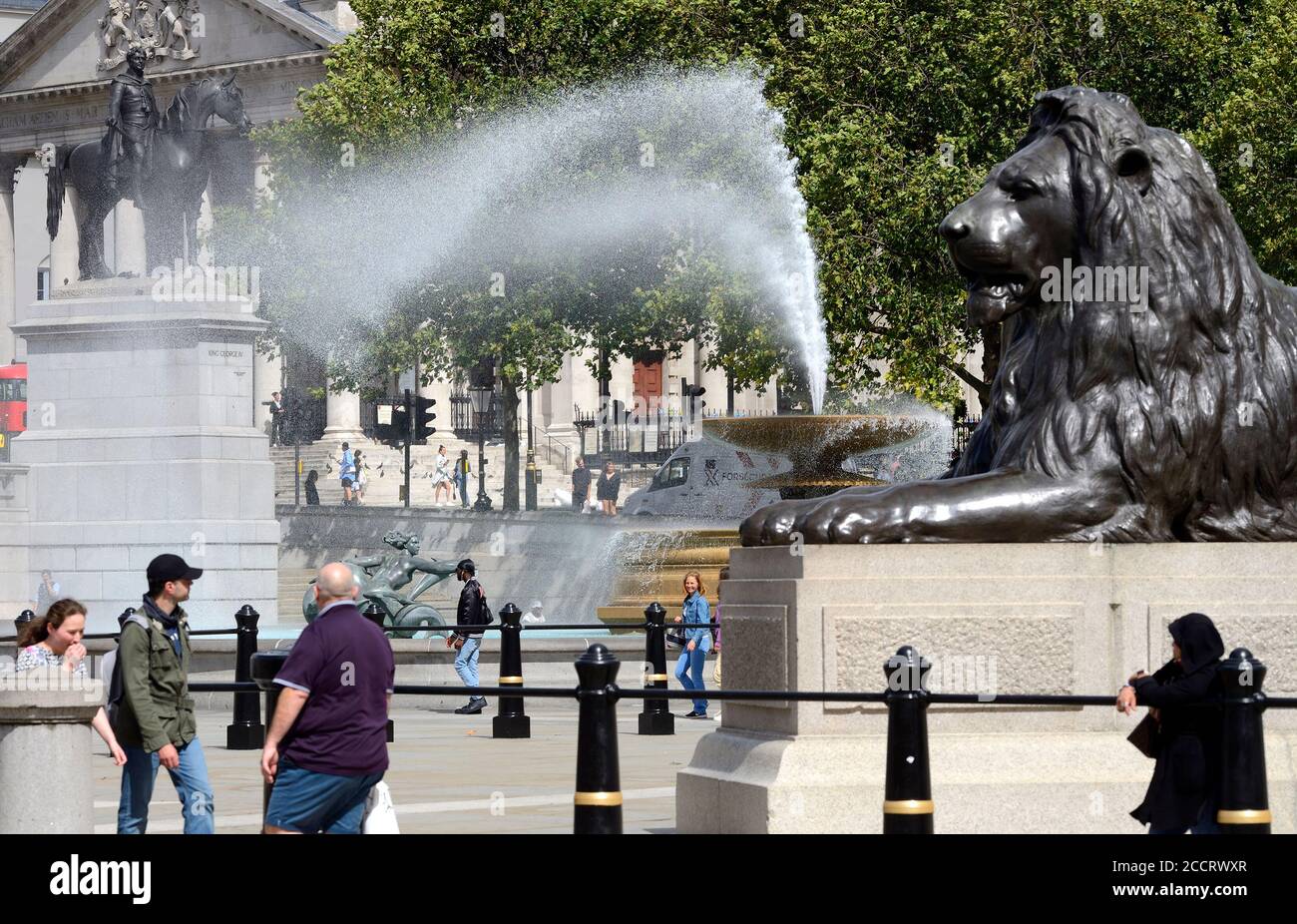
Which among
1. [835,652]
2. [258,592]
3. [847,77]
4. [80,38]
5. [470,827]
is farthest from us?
[80,38]

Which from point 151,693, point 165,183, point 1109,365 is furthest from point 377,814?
point 165,183

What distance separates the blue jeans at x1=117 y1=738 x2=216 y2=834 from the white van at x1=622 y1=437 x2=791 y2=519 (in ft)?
117

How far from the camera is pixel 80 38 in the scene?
9600 centimetres

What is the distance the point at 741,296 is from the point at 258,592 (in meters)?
21.6

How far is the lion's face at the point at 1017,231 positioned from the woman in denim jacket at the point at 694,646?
39.6ft

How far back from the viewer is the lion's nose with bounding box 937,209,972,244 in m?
12.4

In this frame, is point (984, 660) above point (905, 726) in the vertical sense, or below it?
above

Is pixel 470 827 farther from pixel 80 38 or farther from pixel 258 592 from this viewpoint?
pixel 80 38

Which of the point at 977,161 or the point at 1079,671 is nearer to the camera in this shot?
the point at 1079,671

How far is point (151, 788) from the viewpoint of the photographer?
12062mm

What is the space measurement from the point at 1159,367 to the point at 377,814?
4.47m

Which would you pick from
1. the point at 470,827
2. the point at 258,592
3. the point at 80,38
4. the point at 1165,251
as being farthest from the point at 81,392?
the point at 80,38

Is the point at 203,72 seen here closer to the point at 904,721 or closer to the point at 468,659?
the point at 468,659

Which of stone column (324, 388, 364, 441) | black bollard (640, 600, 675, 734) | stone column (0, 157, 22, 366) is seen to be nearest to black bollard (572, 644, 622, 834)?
black bollard (640, 600, 675, 734)
